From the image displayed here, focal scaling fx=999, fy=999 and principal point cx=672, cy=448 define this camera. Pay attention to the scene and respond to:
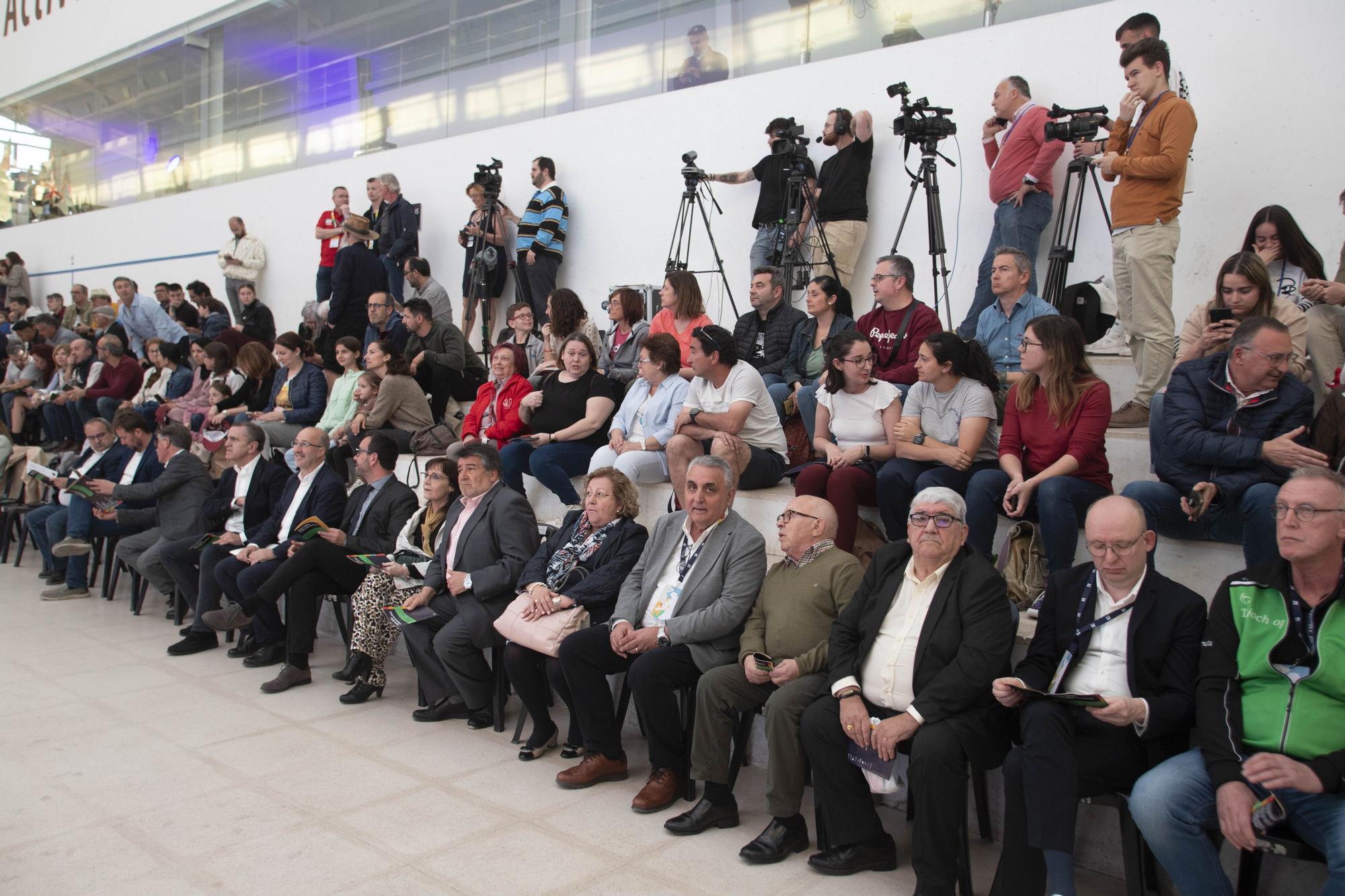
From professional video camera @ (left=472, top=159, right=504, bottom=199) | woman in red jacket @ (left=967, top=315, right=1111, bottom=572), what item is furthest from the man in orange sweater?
professional video camera @ (left=472, top=159, right=504, bottom=199)

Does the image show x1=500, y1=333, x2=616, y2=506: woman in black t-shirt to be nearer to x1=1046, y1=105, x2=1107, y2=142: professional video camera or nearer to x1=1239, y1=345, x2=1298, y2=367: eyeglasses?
x1=1046, y1=105, x2=1107, y2=142: professional video camera

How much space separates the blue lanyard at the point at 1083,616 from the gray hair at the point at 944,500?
14.7 inches

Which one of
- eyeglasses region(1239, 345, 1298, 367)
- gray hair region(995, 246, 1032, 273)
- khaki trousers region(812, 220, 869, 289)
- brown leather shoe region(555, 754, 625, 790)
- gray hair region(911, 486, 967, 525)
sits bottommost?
brown leather shoe region(555, 754, 625, 790)

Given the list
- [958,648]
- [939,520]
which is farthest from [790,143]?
[958,648]

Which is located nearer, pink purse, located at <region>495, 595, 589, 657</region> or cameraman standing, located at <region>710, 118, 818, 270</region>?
pink purse, located at <region>495, 595, 589, 657</region>

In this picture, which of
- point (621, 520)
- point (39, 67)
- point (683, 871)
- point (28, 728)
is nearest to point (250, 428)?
point (28, 728)

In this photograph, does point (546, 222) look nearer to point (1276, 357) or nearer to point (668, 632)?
point (668, 632)

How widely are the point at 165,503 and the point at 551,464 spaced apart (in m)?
2.50

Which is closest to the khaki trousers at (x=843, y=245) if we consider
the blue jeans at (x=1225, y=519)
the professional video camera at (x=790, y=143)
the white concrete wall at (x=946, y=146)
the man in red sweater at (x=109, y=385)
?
the white concrete wall at (x=946, y=146)

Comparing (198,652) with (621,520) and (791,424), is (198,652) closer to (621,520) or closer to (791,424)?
(621,520)

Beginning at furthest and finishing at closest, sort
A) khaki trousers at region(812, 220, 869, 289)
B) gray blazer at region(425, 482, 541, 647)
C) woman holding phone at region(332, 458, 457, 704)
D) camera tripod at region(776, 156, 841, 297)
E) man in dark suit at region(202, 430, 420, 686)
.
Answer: khaki trousers at region(812, 220, 869, 289)
camera tripod at region(776, 156, 841, 297)
man in dark suit at region(202, 430, 420, 686)
woman holding phone at region(332, 458, 457, 704)
gray blazer at region(425, 482, 541, 647)

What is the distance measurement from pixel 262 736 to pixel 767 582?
82.3 inches

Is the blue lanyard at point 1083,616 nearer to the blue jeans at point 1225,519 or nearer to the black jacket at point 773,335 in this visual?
the blue jeans at point 1225,519

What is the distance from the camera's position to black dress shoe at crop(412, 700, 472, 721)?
409 cm
